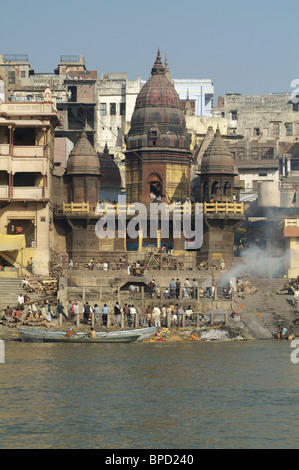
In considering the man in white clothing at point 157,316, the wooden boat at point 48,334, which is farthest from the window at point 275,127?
the wooden boat at point 48,334

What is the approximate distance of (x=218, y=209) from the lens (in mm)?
69188

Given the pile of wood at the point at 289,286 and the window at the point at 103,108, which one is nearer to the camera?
the pile of wood at the point at 289,286

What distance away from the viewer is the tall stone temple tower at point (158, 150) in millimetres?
74438

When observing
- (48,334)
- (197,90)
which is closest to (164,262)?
(48,334)

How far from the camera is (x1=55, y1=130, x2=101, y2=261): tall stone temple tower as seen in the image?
6938 centimetres

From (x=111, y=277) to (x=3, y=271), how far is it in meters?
6.61

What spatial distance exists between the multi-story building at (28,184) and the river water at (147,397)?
15.1 metres

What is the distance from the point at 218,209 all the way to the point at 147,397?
3356 centimetres

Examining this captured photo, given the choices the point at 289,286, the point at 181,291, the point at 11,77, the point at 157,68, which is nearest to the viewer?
the point at 181,291

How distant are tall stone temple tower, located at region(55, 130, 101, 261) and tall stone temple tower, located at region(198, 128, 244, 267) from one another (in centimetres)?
748

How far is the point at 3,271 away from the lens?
63.1m

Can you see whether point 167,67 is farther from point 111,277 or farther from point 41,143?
point 111,277

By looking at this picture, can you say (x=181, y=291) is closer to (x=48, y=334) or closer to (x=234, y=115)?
(x=48, y=334)

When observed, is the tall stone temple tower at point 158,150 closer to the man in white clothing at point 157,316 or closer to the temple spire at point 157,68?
the temple spire at point 157,68
